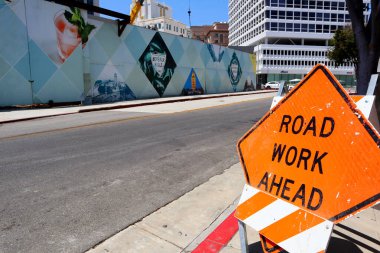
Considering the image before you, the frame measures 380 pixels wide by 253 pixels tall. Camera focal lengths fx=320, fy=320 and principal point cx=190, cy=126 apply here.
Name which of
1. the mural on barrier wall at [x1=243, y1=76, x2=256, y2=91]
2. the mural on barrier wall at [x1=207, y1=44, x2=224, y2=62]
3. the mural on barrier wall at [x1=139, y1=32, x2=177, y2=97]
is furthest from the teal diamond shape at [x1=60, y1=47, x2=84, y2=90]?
the mural on barrier wall at [x1=243, y1=76, x2=256, y2=91]

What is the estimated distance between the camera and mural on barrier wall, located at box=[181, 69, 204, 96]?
3256cm

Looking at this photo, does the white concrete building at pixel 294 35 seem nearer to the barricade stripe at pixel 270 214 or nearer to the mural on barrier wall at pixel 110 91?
the mural on barrier wall at pixel 110 91

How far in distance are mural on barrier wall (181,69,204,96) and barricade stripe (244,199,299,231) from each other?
1169 inches

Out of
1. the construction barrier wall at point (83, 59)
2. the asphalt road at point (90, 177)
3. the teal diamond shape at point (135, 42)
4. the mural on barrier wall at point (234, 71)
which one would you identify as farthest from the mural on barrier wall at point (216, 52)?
the asphalt road at point (90, 177)

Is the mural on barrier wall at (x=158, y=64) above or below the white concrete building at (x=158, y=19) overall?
below

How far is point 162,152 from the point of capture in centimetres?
713

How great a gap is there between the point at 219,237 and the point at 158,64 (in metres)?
26.3

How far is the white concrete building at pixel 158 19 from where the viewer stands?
12036cm

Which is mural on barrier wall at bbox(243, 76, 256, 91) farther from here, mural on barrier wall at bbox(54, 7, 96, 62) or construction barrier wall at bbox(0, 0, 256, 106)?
mural on barrier wall at bbox(54, 7, 96, 62)

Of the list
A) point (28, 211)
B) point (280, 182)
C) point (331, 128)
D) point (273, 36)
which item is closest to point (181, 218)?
point (280, 182)

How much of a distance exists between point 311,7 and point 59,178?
327ft

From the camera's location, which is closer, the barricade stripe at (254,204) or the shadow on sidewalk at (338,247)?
the barricade stripe at (254,204)

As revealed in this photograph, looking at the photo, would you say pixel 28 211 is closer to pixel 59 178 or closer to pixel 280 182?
pixel 59 178

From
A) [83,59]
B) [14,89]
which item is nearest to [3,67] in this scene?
[14,89]
